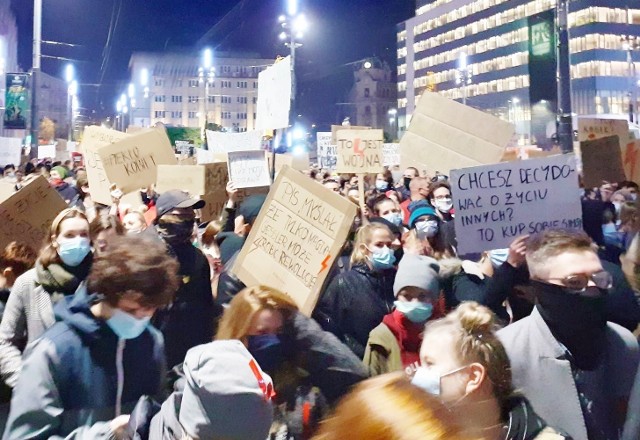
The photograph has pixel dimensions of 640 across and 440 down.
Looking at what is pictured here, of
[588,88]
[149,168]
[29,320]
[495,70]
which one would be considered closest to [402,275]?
[29,320]

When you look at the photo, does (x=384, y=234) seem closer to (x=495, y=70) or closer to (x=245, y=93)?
(x=495, y=70)

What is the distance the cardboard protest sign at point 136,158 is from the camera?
25.0 feet

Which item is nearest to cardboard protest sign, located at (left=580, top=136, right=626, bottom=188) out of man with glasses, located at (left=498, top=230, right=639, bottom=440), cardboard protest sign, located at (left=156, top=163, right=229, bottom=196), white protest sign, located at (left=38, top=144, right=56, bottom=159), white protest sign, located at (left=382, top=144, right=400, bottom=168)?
cardboard protest sign, located at (left=156, top=163, right=229, bottom=196)

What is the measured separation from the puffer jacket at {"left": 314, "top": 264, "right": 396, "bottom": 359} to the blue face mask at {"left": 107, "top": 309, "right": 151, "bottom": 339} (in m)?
1.51

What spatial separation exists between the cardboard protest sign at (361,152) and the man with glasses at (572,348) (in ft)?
19.4

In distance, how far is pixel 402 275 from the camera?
12.3ft

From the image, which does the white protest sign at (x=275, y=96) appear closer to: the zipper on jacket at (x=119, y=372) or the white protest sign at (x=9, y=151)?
the zipper on jacket at (x=119, y=372)

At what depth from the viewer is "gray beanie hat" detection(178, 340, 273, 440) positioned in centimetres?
193

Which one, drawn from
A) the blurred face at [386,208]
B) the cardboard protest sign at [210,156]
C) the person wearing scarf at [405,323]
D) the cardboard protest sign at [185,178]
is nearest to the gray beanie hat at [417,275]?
the person wearing scarf at [405,323]

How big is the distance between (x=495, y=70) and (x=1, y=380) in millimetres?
94409

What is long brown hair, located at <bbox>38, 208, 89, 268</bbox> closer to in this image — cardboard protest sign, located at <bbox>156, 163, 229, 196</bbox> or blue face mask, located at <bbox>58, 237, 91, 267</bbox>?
blue face mask, located at <bbox>58, 237, 91, 267</bbox>

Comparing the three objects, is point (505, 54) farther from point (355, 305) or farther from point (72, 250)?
point (72, 250)

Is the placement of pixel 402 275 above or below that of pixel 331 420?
above

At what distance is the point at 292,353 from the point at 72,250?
1.52 metres
